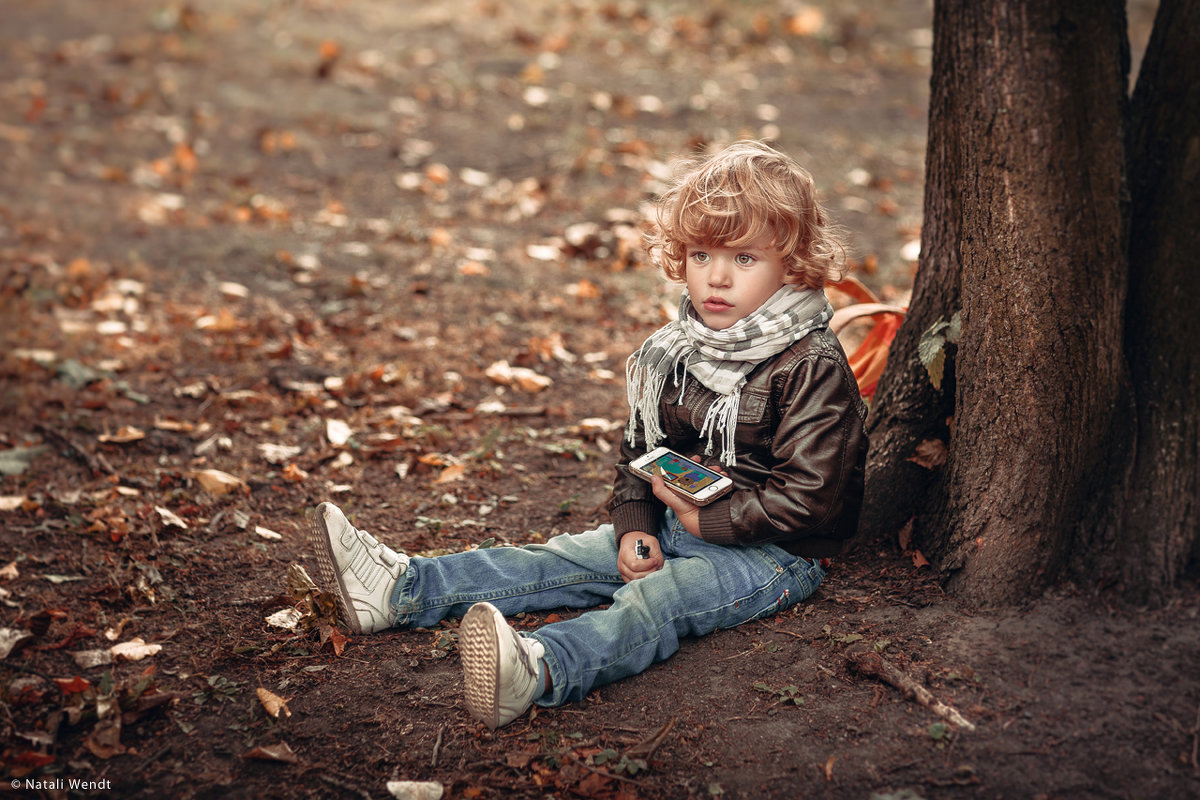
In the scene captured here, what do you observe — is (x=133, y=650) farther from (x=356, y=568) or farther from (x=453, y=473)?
(x=453, y=473)

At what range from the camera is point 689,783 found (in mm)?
1944

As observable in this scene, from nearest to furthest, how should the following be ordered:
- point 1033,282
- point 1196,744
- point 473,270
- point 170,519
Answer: point 1196,744
point 1033,282
point 170,519
point 473,270

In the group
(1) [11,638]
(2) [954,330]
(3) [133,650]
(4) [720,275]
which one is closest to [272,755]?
(3) [133,650]

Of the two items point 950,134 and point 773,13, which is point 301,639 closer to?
point 950,134

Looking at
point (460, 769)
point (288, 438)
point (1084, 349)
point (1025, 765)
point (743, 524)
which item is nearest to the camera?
point (1025, 765)

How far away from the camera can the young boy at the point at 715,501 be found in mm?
2244

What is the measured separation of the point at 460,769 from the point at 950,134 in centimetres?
191

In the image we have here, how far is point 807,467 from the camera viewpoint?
225 centimetres

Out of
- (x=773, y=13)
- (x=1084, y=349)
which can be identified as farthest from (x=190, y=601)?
(x=773, y=13)

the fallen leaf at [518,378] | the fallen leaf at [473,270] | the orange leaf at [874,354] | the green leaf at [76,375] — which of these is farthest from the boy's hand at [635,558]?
the fallen leaf at [473,270]

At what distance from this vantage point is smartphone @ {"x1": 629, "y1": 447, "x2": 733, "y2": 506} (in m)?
2.32

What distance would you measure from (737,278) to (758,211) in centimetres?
16

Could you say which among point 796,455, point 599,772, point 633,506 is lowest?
point 599,772

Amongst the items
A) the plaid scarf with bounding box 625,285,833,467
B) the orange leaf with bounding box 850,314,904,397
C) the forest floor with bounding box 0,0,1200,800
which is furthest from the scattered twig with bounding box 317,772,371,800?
the orange leaf with bounding box 850,314,904,397
